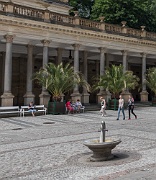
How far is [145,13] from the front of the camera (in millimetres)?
38750

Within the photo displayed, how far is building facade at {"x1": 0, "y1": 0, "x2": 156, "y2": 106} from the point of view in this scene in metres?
21.2

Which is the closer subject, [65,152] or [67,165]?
[67,165]

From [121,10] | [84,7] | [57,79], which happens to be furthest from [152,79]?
[84,7]

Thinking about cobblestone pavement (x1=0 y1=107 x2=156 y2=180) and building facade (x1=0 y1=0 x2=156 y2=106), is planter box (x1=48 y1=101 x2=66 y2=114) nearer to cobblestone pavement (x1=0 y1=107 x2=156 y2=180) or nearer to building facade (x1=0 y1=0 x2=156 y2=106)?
building facade (x1=0 y1=0 x2=156 y2=106)

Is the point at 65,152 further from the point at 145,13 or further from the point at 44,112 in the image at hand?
the point at 145,13

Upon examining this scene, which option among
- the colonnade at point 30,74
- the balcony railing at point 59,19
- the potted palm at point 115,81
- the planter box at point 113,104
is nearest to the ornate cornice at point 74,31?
the balcony railing at point 59,19

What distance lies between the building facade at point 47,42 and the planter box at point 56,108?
194cm

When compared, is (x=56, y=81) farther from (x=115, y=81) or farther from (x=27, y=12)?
(x=27, y=12)

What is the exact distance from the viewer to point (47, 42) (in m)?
23.2

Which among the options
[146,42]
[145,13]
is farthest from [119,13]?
[146,42]

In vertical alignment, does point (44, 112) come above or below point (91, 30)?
below

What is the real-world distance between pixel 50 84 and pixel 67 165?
13.7 metres

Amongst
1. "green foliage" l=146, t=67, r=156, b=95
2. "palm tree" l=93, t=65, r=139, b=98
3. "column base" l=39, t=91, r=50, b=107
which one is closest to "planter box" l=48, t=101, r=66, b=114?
"column base" l=39, t=91, r=50, b=107

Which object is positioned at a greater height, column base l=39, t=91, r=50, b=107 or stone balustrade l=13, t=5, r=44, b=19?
stone balustrade l=13, t=5, r=44, b=19
